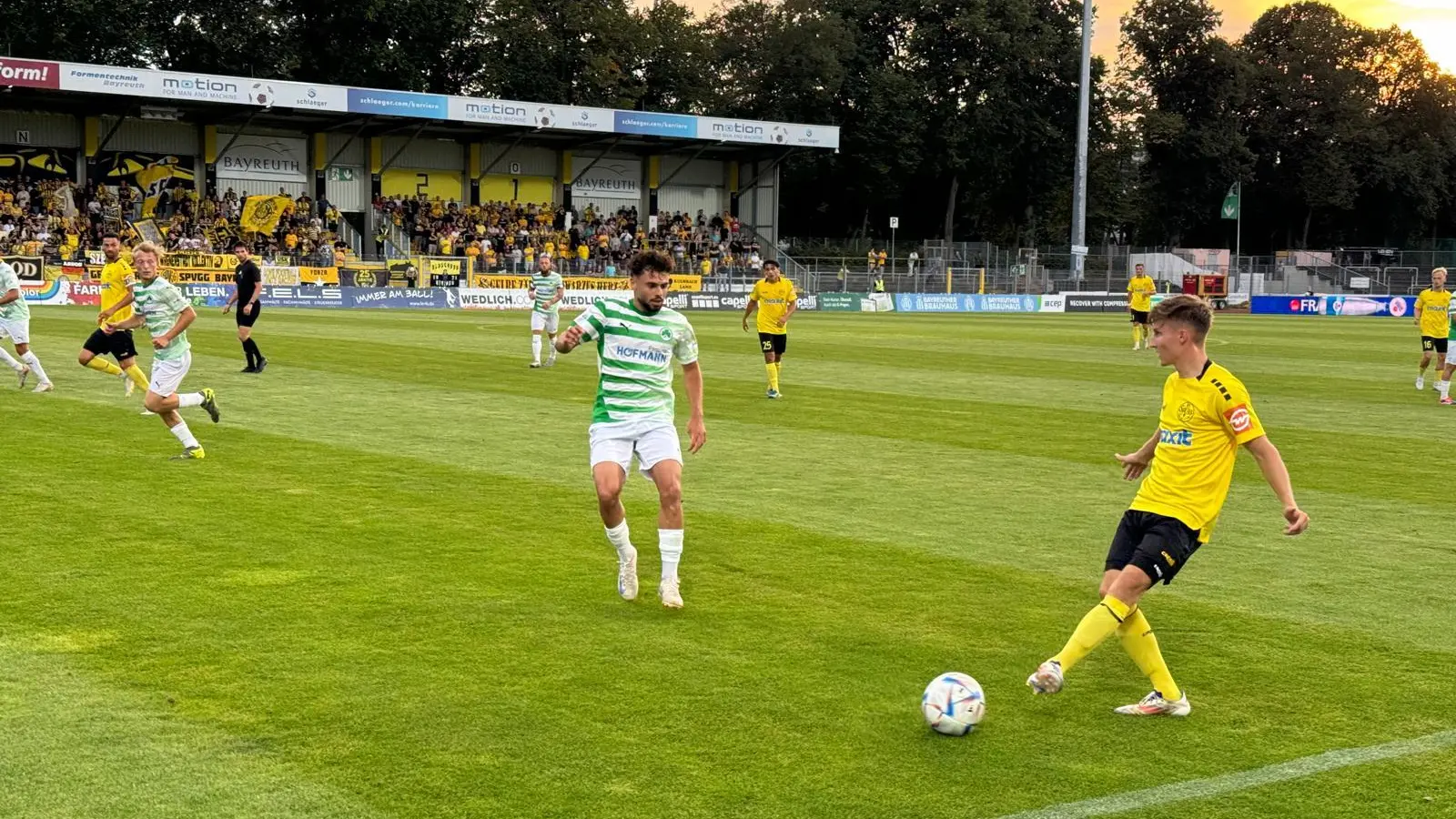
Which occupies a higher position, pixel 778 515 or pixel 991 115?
pixel 991 115

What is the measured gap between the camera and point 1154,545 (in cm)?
599

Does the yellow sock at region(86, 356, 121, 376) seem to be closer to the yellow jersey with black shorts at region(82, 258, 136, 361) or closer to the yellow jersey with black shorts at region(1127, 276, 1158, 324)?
the yellow jersey with black shorts at region(82, 258, 136, 361)

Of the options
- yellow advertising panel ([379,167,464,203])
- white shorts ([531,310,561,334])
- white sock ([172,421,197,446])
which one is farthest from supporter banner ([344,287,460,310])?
white sock ([172,421,197,446])

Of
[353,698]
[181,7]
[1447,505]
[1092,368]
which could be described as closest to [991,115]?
[181,7]

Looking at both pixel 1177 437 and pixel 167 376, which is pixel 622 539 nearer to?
pixel 1177 437

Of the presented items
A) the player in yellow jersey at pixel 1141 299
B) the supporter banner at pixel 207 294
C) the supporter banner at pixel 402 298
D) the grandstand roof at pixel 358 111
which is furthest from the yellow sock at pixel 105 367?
the grandstand roof at pixel 358 111

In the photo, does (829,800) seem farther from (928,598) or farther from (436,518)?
(436,518)

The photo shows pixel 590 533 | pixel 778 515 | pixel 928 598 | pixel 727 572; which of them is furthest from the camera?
pixel 778 515

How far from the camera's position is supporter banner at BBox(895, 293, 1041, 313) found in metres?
58.1

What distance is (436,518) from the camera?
10328 millimetres

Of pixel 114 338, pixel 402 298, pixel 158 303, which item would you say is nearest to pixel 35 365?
pixel 114 338

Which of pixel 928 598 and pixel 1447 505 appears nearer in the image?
pixel 928 598

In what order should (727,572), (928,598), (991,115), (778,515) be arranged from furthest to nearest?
(991,115) < (778,515) < (727,572) < (928,598)

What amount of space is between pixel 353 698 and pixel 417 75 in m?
66.9
